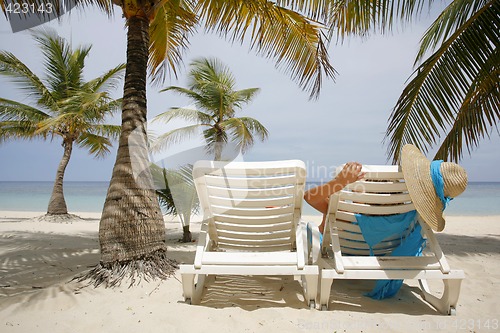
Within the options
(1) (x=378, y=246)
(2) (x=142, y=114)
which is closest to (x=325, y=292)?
(1) (x=378, y=246)

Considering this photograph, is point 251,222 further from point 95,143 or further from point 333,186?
point 95,143

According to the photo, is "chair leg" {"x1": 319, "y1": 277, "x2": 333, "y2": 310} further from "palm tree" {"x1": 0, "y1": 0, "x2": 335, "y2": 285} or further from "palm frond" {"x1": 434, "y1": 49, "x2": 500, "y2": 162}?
"palm frond" {"x1": 434, "y1": 49, "x2": 500, "y2": 162}

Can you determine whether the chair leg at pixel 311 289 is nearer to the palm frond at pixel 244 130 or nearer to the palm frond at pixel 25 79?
the palm frond at pixel 244 130

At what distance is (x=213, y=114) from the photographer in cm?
1359

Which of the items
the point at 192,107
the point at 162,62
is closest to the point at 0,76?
the point at 192,107

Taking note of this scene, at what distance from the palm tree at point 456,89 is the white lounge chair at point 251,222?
3558mm

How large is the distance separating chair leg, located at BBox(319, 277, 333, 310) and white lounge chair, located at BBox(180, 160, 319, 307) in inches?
2.3

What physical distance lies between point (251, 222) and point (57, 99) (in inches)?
478

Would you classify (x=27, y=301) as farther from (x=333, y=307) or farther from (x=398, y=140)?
(x=398, y=140)

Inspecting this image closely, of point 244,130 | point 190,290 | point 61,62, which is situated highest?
point 61,62

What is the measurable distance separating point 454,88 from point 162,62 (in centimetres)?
494

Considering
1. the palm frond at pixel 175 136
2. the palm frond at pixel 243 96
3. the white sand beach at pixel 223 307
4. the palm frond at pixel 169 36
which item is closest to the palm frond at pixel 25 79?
the palm frond at pixel 175 136

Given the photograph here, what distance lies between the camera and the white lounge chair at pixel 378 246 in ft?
7.66

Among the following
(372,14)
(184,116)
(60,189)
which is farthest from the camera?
(184,116)
